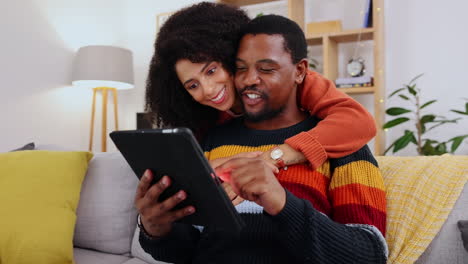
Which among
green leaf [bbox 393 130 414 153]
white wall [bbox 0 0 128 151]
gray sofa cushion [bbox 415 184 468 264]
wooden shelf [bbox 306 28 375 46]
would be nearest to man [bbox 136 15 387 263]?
gray sofa cushion [bbox 415 184 468 264]

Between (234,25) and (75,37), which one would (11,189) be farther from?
(75,37)

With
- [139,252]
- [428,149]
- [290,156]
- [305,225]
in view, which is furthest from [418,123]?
[305,225]

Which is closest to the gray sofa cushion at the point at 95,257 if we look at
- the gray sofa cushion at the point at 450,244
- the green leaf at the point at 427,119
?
the gray sofa cushion at the point at 450,244

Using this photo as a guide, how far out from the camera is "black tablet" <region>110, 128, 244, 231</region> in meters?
0.59

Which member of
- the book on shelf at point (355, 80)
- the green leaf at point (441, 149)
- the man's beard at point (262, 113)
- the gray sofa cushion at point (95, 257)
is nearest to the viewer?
the man's beard at point (262, 113)

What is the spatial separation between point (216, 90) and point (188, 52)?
0.12 metres

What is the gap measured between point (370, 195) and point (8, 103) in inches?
96.9

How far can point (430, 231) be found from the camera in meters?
0.96

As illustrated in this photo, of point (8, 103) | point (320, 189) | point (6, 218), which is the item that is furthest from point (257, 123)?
point (8, 103)

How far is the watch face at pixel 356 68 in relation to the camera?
280cm

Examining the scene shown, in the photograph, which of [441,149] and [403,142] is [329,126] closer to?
[403,142]

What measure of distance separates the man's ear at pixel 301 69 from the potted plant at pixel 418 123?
5.42ft

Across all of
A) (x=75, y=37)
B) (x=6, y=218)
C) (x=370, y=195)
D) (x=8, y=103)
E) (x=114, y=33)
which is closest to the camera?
(x=370, y=195)

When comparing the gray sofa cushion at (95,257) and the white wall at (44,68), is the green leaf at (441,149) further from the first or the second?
the white wall at (44,68)
